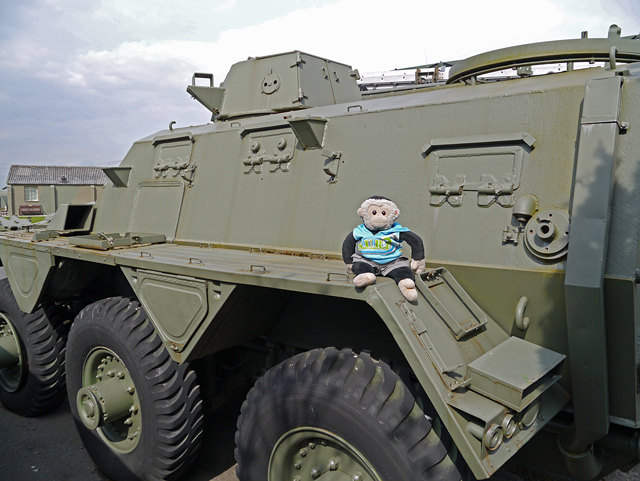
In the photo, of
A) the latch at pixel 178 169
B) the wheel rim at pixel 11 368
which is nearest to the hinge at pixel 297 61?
the latch at pixel 178 169

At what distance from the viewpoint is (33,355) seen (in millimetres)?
4914

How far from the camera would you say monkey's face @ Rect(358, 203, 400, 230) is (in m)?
2.74

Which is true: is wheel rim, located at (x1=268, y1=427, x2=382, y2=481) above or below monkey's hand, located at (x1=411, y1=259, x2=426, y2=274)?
below

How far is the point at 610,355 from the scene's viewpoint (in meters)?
2.44

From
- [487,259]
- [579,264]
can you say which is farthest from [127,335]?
[579,264]

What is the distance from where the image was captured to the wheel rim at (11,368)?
5.18 metres

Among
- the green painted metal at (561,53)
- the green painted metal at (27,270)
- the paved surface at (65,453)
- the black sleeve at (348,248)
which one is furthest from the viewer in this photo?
the green painted metal at (27,270)

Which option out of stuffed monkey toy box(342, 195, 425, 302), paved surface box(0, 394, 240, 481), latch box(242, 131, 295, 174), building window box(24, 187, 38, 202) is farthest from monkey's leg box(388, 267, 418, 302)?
building window box(24, 187, 38, 202)

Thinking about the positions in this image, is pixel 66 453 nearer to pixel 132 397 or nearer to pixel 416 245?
pixel 132 397

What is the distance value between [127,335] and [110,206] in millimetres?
2188

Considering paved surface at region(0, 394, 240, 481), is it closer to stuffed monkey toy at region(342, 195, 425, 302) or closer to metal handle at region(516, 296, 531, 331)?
stuffed monkey toy at region(342, 195, 425, 302)

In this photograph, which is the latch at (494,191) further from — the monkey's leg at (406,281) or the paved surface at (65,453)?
the paved surface at (65,453)

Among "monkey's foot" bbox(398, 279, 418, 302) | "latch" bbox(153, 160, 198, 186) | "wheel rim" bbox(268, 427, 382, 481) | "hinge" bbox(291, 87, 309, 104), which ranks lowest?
"wheel rim" bbox(268, 427, 382, 481)

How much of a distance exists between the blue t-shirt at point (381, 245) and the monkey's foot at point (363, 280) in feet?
0.91
